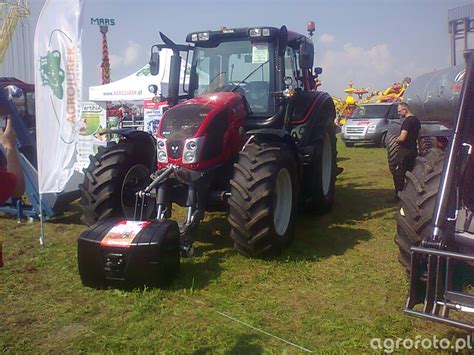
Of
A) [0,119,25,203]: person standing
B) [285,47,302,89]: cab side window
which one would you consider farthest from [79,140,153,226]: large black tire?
[0,119,25,203]: person standing

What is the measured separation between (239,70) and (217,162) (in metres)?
1.42

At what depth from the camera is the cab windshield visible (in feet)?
18.1

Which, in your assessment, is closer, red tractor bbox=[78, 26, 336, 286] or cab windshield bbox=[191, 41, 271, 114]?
red tractor bbox=[78, 26, 336, 286]

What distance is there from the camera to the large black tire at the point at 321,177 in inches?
240

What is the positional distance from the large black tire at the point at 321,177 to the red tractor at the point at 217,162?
0.02 metres

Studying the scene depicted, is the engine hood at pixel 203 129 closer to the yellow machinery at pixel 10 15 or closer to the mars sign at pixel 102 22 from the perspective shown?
the yellow machinery at pixel 10 15

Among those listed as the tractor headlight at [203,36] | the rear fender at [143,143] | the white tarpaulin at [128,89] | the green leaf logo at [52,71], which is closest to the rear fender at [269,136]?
the rear fender at [143,143]

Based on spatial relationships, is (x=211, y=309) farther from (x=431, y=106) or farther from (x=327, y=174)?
(x=327, y=174)

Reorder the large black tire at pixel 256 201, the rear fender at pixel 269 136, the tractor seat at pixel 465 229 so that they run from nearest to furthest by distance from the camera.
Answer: the tractor seat at pixel 465 229 < the large black tire at pixel 256 201 < the rear fender at pixel 269 136

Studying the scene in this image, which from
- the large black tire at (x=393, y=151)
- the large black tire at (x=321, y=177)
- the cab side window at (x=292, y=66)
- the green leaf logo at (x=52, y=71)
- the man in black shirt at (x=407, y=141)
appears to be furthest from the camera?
the large black tire at (x=393, y=151)

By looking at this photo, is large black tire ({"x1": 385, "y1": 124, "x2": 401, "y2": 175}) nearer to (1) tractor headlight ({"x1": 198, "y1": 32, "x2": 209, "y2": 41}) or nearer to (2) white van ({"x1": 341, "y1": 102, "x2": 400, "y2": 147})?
(1) tractor headlight ({"x1": 198, "y1": 32, "x2": 209, "y2": 41})

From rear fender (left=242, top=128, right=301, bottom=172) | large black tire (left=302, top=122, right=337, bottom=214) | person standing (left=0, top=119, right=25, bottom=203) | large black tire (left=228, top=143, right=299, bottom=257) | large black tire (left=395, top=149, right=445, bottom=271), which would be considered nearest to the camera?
person standing (left=0, top=119, right=25, bottom=203)

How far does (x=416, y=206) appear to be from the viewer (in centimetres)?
326

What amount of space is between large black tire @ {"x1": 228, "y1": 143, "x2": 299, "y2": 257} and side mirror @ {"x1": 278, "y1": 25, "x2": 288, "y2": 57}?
1.45 meters
